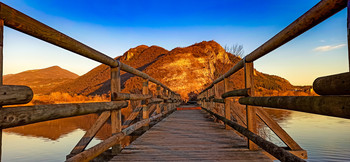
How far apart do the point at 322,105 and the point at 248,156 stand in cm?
172

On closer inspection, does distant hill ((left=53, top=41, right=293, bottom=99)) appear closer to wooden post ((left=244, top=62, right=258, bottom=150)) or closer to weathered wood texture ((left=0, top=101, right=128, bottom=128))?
wooden post ((left=244, top=62, right=258, bottom=150))

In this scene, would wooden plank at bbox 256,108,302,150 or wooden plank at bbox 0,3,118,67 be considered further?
wooden plank at bbox 256,108,302,150

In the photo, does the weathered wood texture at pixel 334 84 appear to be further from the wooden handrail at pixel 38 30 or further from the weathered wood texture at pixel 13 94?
the wooden handrail at pixel 38 30

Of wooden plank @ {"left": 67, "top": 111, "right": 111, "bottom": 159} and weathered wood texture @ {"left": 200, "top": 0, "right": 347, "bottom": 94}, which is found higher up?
weathered wood texture @ {"left": 200, "top": 0, "right": 347, "bottom": 94}

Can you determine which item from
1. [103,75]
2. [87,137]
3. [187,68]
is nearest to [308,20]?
[87,137]

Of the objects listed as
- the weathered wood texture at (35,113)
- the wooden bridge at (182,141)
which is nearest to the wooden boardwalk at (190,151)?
the wooden bridge at (182,141)

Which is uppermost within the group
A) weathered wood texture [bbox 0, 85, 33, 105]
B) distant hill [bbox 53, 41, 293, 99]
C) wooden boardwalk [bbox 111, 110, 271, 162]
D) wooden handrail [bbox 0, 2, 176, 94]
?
distant hill [bbox 53, 41, 293, 99]

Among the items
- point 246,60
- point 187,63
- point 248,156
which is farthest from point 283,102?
point 187,63

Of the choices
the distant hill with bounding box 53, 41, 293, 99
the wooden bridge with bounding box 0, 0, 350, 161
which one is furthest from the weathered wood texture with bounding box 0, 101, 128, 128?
the distant hill with bounding box 53, 41, 293, 99

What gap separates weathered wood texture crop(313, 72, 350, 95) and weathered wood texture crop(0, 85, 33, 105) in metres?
1.58

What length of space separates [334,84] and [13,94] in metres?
1.62

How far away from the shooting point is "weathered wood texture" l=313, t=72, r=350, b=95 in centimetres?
100

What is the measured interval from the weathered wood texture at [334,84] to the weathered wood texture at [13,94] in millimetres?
1583

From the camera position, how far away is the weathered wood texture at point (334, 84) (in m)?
1.00
